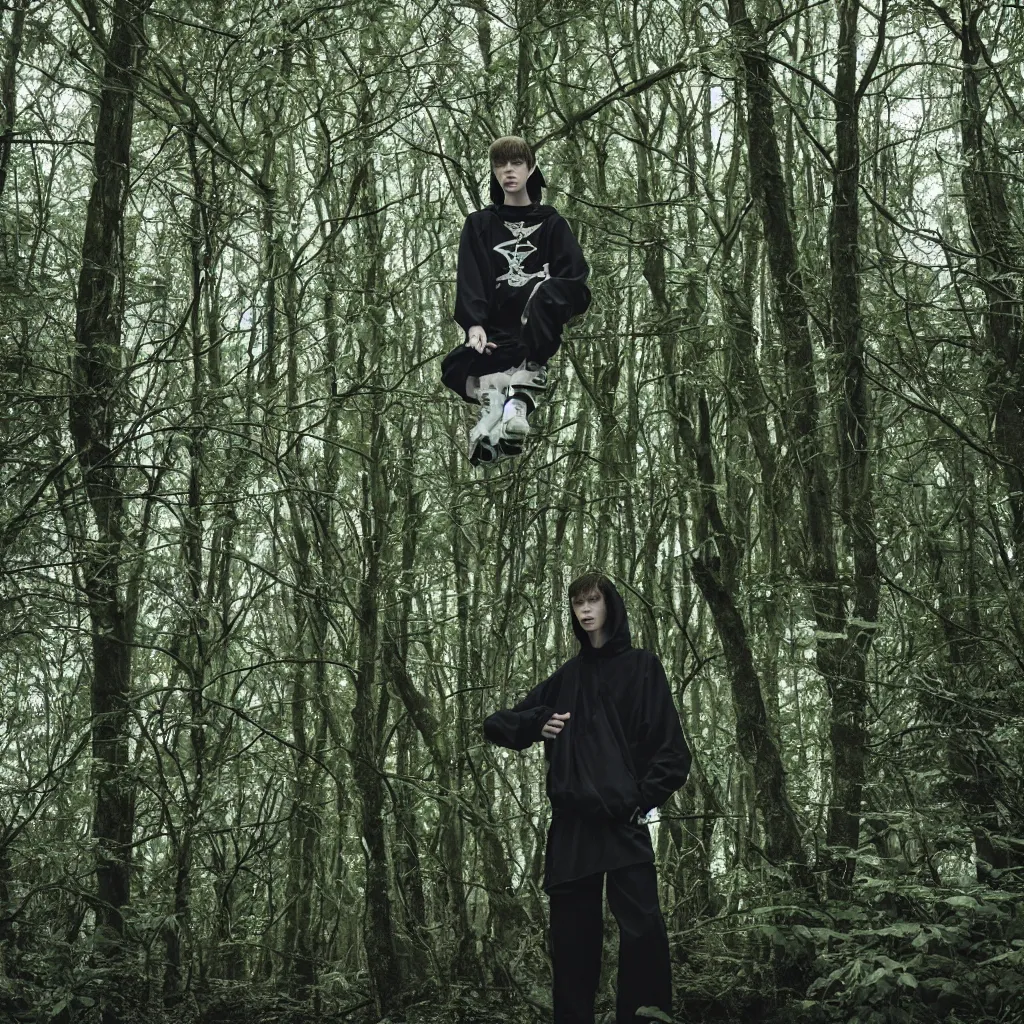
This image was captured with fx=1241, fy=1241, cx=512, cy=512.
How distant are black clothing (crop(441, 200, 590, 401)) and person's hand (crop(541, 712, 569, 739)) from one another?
1083 mm

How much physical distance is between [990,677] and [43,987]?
3.98m

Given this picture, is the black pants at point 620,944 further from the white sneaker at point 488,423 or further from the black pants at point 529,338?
the black pants at point 529,338

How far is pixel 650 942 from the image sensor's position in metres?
4.02

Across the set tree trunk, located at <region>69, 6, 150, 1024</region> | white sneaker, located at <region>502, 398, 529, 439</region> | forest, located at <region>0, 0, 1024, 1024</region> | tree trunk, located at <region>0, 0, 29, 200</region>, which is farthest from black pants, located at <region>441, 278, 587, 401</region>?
tree trunk, located at <region>0, 0, 29, 200</region>

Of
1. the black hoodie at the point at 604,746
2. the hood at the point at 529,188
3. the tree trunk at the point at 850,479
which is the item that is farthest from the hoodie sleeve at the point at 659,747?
the hood at the point at 529,188

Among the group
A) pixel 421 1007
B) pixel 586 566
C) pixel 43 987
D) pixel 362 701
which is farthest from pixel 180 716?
pixel 586 566

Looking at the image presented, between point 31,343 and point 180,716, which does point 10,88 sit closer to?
point 31,343

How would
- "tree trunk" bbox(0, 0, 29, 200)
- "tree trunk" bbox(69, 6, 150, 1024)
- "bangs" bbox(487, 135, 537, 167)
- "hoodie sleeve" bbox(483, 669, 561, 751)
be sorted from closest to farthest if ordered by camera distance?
"bangs" bbox(487, 135, 537, 167), "hoodie sleeve" bbox(483, 669, 561, 751), "tree trunk" bbox(0, 0, 29, 200), "tree trunk" bbox(69, 6, 150, 1024)

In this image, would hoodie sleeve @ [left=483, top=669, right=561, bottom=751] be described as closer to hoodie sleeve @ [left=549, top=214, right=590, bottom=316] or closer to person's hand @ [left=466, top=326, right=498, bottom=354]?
person's hand @ [left=466, top=326, right=498, bottom=354]

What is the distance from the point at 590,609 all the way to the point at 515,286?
3.67ft

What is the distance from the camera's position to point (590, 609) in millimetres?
4254

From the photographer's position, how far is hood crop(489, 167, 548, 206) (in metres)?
4.13

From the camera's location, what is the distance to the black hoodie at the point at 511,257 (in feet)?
13.3

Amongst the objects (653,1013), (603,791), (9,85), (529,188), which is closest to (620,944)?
(653,1013)
